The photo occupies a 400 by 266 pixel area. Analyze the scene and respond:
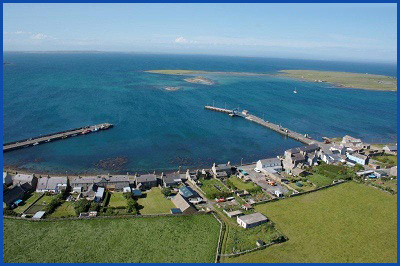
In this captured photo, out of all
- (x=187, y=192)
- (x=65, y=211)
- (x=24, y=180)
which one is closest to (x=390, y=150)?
(x=187, y=192)

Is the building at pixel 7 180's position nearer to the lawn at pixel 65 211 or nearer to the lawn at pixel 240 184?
the lawn at pixel 65 211

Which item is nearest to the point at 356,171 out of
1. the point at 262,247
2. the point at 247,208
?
the point at 247,208

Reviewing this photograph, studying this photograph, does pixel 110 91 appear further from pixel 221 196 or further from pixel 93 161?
pixel 221 196

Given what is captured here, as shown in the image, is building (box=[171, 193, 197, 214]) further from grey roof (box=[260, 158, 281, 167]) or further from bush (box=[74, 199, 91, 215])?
grey roof (box=[260, 158, 281, 167])

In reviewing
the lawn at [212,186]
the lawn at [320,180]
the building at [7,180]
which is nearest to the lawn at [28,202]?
the building at [7,180]

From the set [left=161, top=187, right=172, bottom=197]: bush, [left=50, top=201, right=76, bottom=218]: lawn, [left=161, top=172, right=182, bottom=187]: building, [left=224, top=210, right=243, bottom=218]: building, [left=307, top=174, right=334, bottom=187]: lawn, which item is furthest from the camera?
[left=307, top=174, right=334, bottom=187]: lawn

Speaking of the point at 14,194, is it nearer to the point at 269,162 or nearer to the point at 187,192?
the point at 187,192

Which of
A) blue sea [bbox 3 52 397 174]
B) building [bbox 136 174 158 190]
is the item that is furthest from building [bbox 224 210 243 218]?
blue sea [bbox 3 52 397 174]
